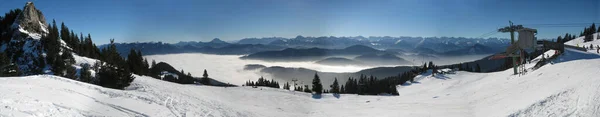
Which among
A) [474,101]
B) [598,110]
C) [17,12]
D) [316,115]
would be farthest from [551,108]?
[17,12]

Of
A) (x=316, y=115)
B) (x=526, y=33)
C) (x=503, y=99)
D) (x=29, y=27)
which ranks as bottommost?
(x=316, y=115)

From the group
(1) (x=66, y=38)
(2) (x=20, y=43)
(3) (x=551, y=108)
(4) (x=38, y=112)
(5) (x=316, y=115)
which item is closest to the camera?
(4) (x=38, y=112)

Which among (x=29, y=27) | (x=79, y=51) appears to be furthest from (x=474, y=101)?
(x=29, y=27)

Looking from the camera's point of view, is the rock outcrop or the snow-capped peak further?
the rock outcrop

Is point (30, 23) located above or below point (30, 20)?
below

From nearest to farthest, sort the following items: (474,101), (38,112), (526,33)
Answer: (38,112), (474,101), (526,33)

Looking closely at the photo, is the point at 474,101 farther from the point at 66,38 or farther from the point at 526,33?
the point at 66,38

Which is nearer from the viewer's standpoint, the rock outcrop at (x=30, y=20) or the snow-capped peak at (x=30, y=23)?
the snow-capped peak at (x=30, y=23)

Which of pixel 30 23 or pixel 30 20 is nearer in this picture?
pixel 30 23

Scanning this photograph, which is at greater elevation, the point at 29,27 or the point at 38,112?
the point at 29,27

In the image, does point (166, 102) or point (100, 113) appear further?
point (166, 102)
